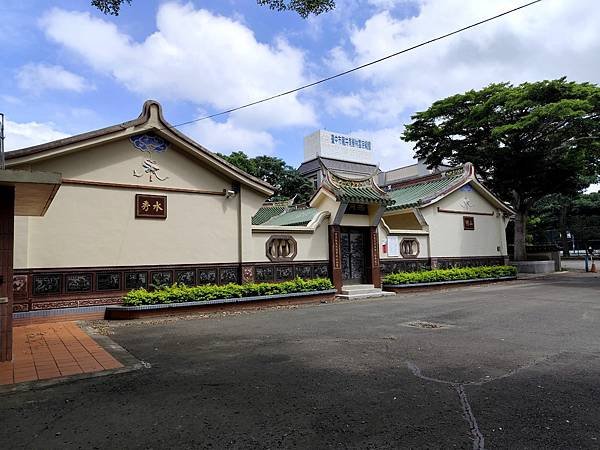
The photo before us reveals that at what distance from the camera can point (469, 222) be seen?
743 inches

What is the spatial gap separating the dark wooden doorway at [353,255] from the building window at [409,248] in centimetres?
198

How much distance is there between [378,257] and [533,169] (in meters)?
11.4

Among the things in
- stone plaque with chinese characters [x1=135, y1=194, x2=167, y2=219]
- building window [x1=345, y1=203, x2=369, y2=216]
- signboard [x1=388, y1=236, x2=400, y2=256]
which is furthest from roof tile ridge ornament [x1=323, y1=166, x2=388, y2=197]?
stone plaque with chinese characters [x1=135, y1=194, x2=167, y2=219]

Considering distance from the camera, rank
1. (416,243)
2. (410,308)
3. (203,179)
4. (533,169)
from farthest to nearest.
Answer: (533,169), (416,243), (203,179), (410,308)

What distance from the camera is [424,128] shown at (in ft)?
78.4

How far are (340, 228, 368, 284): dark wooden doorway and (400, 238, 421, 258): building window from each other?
77.9 inches

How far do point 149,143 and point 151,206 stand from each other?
1630 millimetres

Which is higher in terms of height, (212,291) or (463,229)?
(463,229)

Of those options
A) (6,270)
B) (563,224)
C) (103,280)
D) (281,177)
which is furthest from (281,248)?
(563,224)

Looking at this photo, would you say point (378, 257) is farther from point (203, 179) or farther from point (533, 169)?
point (533, 169)

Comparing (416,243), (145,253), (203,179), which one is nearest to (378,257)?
(416,243)

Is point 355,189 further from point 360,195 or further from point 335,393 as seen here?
point 335,393

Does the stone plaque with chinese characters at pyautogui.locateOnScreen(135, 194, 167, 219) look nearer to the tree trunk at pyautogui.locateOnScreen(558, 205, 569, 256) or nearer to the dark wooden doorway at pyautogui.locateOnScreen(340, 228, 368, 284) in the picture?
the dark wooden doorway at pyautogui.locateOnScreen(340, 228, 368, 284)

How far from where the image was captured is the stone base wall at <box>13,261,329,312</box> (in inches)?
368
